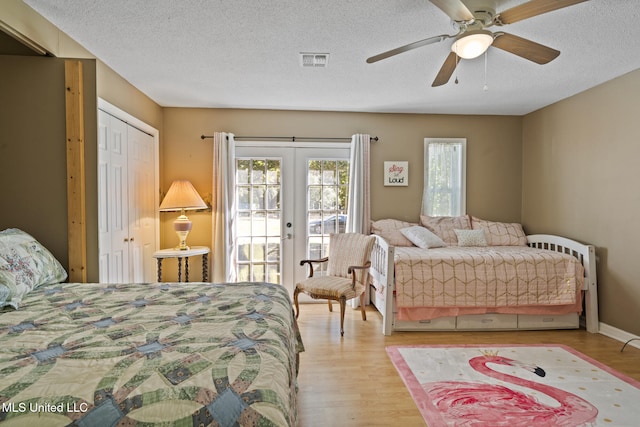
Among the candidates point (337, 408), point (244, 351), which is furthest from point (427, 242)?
point (244, 351)

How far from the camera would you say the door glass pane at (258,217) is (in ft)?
14.4

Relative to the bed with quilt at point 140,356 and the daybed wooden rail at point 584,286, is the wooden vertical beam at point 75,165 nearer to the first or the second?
the bed with quilt at point 140,356

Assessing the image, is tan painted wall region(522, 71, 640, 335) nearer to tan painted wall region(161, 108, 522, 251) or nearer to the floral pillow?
tan painted wall region(161, 108, 522, 251)

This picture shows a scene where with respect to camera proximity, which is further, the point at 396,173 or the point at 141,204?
the point at 396,173

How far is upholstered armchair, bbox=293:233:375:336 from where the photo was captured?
345cm

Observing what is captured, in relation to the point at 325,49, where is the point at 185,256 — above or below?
below

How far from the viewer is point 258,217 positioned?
4.39 m

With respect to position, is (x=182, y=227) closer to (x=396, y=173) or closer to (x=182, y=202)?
(x=182, y=202)

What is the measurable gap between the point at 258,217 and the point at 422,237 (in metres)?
1.98

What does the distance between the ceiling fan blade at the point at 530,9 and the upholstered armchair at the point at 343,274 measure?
2.37 metres

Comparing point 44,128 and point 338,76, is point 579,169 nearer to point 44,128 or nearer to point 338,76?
point 338,76

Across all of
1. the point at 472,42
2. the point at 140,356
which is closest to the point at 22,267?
the point at 140,356

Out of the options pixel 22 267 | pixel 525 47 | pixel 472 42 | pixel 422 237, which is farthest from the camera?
pixel 422 237

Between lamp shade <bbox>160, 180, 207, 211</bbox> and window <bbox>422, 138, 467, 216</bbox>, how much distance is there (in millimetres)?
2791
